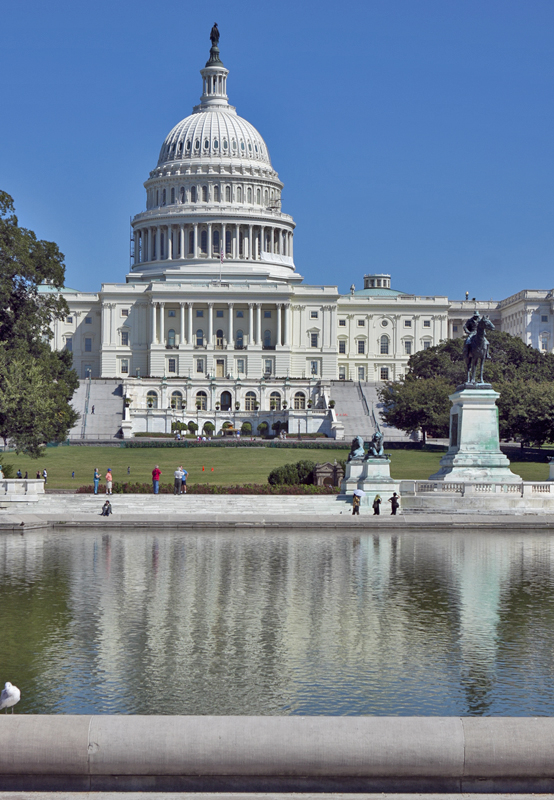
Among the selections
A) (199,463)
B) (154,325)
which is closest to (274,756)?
(199,463)

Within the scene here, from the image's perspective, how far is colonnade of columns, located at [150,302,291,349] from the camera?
155375 millimetres

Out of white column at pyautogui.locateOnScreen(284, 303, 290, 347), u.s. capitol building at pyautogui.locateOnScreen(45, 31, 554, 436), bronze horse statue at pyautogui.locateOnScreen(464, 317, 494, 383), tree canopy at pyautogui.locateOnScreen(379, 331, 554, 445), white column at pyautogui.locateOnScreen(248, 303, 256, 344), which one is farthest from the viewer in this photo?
white column at pyautogui.locateOnScreen(284, 303, 290, 347)

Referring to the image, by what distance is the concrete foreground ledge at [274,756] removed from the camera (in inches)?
426

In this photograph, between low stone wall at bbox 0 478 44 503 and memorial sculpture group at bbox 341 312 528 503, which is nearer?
low stone wall at bbox 0 478 44 503

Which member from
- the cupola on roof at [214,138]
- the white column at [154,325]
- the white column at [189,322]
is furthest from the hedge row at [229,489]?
the cupola on roof at [214,138]

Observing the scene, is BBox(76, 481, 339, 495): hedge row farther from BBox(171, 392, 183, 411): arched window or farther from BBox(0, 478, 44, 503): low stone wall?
BBox(171, 392, 183, 411): arched window

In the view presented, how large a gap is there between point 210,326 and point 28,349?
9671 cm

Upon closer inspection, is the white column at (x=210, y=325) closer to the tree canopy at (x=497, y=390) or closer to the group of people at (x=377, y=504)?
the tree canopy at (x=497, y=390)

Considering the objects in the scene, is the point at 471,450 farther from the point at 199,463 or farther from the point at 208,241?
the point at 208,241

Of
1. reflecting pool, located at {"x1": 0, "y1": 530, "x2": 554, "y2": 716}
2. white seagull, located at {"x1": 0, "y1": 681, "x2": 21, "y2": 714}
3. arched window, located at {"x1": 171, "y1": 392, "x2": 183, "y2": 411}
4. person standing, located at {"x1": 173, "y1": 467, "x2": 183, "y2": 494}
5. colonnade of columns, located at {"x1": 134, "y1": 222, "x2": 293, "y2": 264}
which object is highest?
colonnade of columns, located at {"x1": 134, "y1": 222, "x2": 293, "y2": 264}

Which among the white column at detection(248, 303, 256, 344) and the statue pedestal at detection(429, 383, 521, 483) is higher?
the white column at detection(248, 303, 256, 344)

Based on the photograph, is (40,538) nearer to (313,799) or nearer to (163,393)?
(313,799)

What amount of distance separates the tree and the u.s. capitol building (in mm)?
74624

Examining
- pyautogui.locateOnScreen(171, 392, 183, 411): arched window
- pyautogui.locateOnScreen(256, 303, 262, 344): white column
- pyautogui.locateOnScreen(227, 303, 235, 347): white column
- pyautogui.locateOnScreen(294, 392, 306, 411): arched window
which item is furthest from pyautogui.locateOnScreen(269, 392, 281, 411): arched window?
pyautogui.locateOnScreen(227, 303, 235, 347): white column
